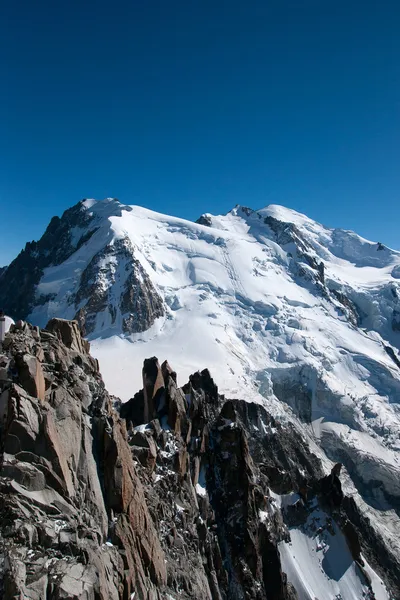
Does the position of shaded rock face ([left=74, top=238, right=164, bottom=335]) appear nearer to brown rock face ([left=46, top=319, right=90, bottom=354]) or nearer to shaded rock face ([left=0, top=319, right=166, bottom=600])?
brown rock face ([left=46, top=319, right=90, bottom=354])

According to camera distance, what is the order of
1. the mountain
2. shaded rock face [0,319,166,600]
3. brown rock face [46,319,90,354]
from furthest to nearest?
the mountain < brown rock face [46,319,90,354] < shaded rock face [0,319,166,600]

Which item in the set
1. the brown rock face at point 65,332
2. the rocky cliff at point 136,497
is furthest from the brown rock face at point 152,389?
the brown rock face at point 65,332

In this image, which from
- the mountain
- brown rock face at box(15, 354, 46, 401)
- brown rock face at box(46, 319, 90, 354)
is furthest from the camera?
the mountain

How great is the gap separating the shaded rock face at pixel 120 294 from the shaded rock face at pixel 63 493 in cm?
12133

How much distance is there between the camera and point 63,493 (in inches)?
838

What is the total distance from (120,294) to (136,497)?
443ft

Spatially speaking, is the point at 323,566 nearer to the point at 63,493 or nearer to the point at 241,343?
the point at 63,493

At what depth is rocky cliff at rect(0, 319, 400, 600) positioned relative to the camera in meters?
18.6

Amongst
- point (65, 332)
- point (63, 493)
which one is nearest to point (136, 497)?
point (63, 493)

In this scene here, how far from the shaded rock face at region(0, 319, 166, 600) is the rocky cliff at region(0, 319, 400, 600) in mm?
66

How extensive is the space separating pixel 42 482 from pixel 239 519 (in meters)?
41.0

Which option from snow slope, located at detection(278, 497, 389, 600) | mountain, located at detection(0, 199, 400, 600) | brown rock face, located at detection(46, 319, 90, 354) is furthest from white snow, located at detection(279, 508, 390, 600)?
brown rock face, located at detection(46, 319, 90, 354)

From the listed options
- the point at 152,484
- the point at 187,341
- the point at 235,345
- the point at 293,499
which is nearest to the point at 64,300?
the point at 187,341

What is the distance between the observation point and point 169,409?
182 ft
